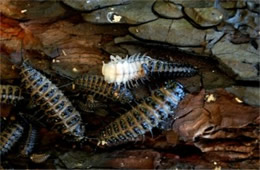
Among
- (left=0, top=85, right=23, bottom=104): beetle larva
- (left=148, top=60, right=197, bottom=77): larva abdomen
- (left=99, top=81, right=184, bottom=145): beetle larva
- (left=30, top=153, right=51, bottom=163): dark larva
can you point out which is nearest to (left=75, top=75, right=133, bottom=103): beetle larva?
(left=99, top=81, right=184, bottom=145): beetle larva

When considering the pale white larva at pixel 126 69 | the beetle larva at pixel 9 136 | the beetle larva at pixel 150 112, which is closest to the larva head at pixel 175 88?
the beetle larva at pixel 150 112

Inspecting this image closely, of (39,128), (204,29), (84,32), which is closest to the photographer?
(204,29)

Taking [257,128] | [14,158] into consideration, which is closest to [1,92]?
[14,158]

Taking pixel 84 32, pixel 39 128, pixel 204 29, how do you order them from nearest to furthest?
pixel 204 29, pixel 84 32, pixel 39 128

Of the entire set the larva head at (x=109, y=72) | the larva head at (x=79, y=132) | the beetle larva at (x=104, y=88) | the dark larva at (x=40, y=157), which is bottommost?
the dark larva at (x=40, y=157)

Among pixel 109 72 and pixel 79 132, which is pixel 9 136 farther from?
pixel 109 72

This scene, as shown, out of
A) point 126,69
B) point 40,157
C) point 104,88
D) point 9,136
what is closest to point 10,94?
point 9,136

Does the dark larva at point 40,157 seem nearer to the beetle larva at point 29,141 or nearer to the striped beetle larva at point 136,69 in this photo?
the beetle larva at point 29,141

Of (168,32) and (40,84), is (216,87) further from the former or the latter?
(40,84)
